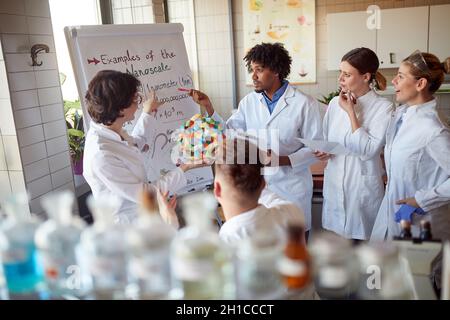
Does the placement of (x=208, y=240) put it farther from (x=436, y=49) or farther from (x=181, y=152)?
(x=436, y=49)

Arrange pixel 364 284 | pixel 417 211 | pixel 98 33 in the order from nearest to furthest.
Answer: pixel 364 284 < pixel 417 211 < pixel 98 33

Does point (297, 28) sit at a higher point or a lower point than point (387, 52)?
higher

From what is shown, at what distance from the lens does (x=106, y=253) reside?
2.73 feet

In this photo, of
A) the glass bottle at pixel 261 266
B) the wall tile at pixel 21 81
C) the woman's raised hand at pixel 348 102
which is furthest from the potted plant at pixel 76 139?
the glass bottle at pixel 261 266

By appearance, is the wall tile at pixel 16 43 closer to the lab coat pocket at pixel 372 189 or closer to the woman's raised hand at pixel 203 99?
the woman's raised hand at pixel 203 99

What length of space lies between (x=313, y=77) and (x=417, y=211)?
11.8 ft

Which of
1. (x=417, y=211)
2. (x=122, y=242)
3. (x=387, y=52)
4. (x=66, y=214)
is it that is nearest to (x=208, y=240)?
(x=122, y=242)

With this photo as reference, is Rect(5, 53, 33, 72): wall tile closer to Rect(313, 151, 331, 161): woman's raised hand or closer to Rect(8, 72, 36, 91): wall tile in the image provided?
Rect(8, 72, 36, 91): wall tile

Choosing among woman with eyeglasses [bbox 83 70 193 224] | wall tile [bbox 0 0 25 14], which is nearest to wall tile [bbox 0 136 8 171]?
wall tile [bbox 0 0 25 14]

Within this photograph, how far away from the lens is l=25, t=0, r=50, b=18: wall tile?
2383 millimetres

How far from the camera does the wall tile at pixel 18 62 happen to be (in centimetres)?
222

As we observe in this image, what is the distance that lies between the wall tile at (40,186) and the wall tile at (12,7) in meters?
0.95

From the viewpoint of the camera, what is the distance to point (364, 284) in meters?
0.93

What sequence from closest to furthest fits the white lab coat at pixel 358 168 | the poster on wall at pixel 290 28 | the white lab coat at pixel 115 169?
the white lab coat at pixel 115 169 → the white lab coat at pixel 358 168 → the poster on wall at pixel 290 28
